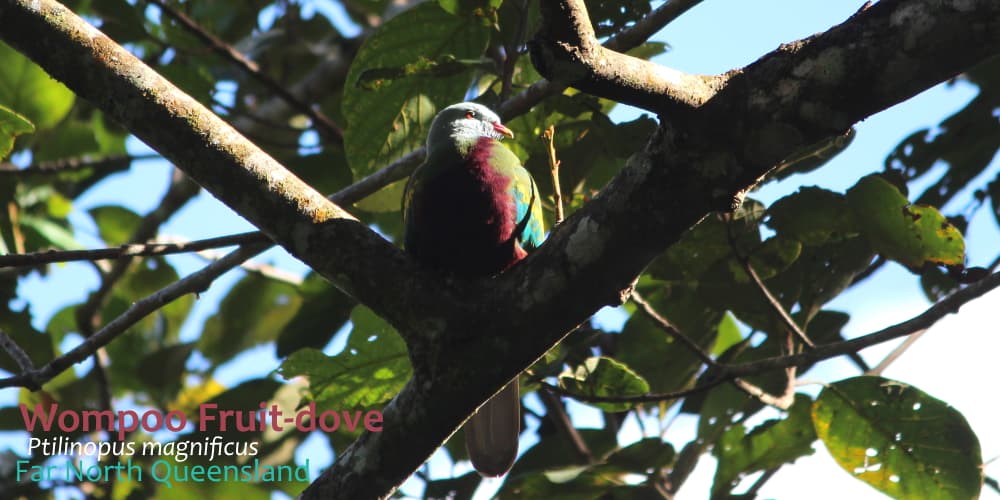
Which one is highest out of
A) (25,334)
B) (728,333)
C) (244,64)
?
(244,64)

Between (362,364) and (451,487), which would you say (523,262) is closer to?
(362,364)

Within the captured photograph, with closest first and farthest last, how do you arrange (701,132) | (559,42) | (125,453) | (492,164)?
1. (559,42)
2. (701,132)
3. (492,164)
4. (125,453)

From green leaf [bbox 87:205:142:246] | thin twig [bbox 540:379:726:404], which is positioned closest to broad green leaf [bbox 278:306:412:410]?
thin twig [bbox 540:379:726:404]

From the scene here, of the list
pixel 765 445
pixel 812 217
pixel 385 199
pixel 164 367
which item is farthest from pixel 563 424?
pixel 164 367

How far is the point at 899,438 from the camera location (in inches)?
123

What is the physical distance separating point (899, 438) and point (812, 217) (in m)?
0.71

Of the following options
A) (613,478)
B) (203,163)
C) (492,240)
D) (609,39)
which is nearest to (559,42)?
(203,163)

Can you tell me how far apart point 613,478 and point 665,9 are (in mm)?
1592

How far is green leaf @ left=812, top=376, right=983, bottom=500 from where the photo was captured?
3.03 metres

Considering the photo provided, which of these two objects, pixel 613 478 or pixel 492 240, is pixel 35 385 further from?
pixel 613 478

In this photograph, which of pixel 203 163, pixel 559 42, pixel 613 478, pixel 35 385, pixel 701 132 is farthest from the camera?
pixel 613 478

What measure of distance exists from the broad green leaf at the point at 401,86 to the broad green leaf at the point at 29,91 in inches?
62.2

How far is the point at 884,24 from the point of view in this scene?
6.15 feet

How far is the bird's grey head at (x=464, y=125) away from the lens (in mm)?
3388
